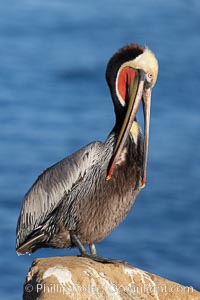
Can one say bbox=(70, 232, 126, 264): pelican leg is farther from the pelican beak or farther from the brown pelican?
the pelican beak

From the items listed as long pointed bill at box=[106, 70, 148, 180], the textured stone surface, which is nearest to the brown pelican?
long pointed bill at box=[106, 70, 148, 180]

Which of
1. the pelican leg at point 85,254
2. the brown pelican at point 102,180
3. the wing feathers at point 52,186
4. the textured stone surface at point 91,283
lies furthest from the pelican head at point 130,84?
the textured stone surface at point 91,283

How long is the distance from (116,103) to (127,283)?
4.35 feet

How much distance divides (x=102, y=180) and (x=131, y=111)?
48 cm

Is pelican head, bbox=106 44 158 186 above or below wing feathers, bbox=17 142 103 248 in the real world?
above

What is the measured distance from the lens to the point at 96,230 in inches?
336

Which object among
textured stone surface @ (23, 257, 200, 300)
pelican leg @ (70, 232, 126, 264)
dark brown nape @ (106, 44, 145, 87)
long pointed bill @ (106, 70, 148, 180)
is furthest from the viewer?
dark brown nape @ (106, 44, 145, 87)

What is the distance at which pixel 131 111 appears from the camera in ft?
27.9

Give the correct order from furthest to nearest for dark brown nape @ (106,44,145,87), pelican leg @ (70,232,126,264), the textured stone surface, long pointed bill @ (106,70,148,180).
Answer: dark brown nape @ (106,44,145,87)
long pointed bill @ (106,70,148,180)
pelican leg @ (70,232,126,264)
the textured stone surface

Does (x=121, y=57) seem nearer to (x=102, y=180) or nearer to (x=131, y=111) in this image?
(x=131, y=111)

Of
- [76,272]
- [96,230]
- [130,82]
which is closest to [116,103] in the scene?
[130,82]

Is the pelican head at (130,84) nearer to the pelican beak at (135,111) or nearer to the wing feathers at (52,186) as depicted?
the pelican beak at (135,111)

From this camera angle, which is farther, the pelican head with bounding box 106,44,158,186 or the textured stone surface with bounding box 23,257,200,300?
the pelican head with bounding box 106,44,158,186

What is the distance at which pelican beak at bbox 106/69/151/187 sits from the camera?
8.45 meters
